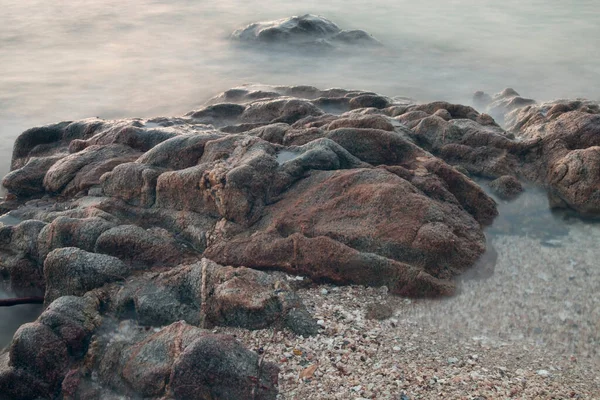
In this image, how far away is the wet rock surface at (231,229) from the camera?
7.20 meters

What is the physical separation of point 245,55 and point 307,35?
3.25 metres

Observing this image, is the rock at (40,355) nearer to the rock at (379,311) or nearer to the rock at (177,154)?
the rock at (379,311)

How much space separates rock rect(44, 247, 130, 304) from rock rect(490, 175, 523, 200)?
687 cm

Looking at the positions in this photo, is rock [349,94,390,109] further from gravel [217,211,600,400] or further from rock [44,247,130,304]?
rock [44,247,130,304]

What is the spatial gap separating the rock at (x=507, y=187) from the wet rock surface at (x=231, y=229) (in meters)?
0.05

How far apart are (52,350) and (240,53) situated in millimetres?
23891

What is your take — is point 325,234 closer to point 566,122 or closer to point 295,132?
point 295,132

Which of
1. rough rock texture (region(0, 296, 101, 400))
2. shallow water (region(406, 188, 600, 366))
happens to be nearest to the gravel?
shallow water (region(406, 188, 600, 366))

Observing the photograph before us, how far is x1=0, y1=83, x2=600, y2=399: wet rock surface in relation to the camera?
7203mm

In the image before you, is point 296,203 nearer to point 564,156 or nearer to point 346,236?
point 346,236

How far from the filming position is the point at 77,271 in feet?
27.8

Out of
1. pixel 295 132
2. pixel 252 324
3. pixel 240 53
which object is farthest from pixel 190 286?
pixel 240 53

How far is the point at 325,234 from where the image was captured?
898 centimetres

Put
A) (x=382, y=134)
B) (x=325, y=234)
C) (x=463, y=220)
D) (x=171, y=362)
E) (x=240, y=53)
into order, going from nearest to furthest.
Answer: (x=171, y=362), (x=325, y=234), (x=463, y=220), (x=382, y=134), (x=240, y=53)
